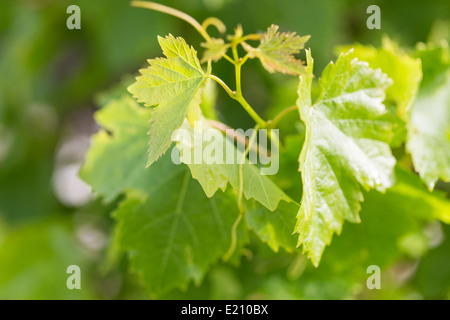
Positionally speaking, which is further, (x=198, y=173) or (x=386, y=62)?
(x=386, y=62)

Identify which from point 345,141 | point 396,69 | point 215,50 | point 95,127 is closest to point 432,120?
point 396,69

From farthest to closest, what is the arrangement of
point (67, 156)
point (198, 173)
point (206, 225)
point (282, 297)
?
point (67, 156) → point (282, 297) → point (206, 225) → point (198, 173)

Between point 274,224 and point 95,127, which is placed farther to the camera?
point 95,127

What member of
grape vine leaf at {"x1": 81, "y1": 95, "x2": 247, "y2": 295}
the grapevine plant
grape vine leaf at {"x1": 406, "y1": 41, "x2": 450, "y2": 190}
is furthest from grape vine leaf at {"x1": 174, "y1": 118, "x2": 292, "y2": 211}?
grape vine leaf at {"x1": 406, "y1": 41, "x2": 450, "y2": 190}

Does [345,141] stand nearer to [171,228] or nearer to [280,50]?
[280,50]
